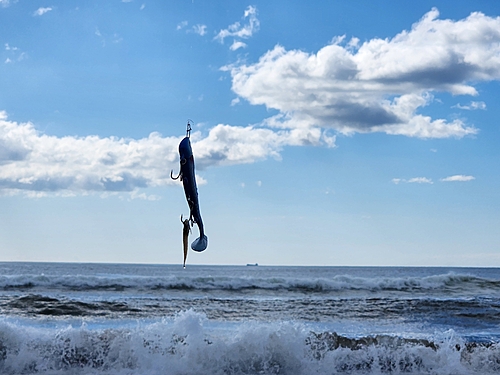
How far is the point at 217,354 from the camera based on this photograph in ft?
39.4

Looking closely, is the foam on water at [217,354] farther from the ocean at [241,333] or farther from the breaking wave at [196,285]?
the breaking wave at [196,285]

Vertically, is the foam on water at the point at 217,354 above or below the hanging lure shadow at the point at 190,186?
below

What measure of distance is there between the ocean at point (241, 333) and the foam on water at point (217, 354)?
0.07 feet

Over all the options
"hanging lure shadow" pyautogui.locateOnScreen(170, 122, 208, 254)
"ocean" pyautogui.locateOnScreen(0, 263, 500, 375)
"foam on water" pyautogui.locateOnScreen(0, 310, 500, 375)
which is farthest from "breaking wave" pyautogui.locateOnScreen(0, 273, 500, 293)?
"hanging lure shadow" pyautogui.locateOnScreen(170, 122, 208, 254)

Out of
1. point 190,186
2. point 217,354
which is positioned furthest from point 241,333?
point 190,186

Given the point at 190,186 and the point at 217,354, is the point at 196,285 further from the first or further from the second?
the point at 190,186

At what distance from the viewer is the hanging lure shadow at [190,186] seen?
448cm

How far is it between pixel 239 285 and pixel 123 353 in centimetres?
2030

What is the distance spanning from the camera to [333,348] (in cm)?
1277

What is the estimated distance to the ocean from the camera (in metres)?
12.0

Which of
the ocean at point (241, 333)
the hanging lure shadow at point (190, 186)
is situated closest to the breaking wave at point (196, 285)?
the ocean at point (241, 333)

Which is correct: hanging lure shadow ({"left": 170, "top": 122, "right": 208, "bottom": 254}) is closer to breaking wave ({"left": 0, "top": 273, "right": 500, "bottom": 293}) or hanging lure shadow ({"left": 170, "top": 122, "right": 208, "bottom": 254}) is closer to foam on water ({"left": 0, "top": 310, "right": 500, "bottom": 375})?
foam on water ({"left": 0, "top": 310, "right": 500, "bottom": 375})

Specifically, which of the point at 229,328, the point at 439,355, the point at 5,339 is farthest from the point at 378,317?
the point at 5,339

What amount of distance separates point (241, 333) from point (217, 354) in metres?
0.77
